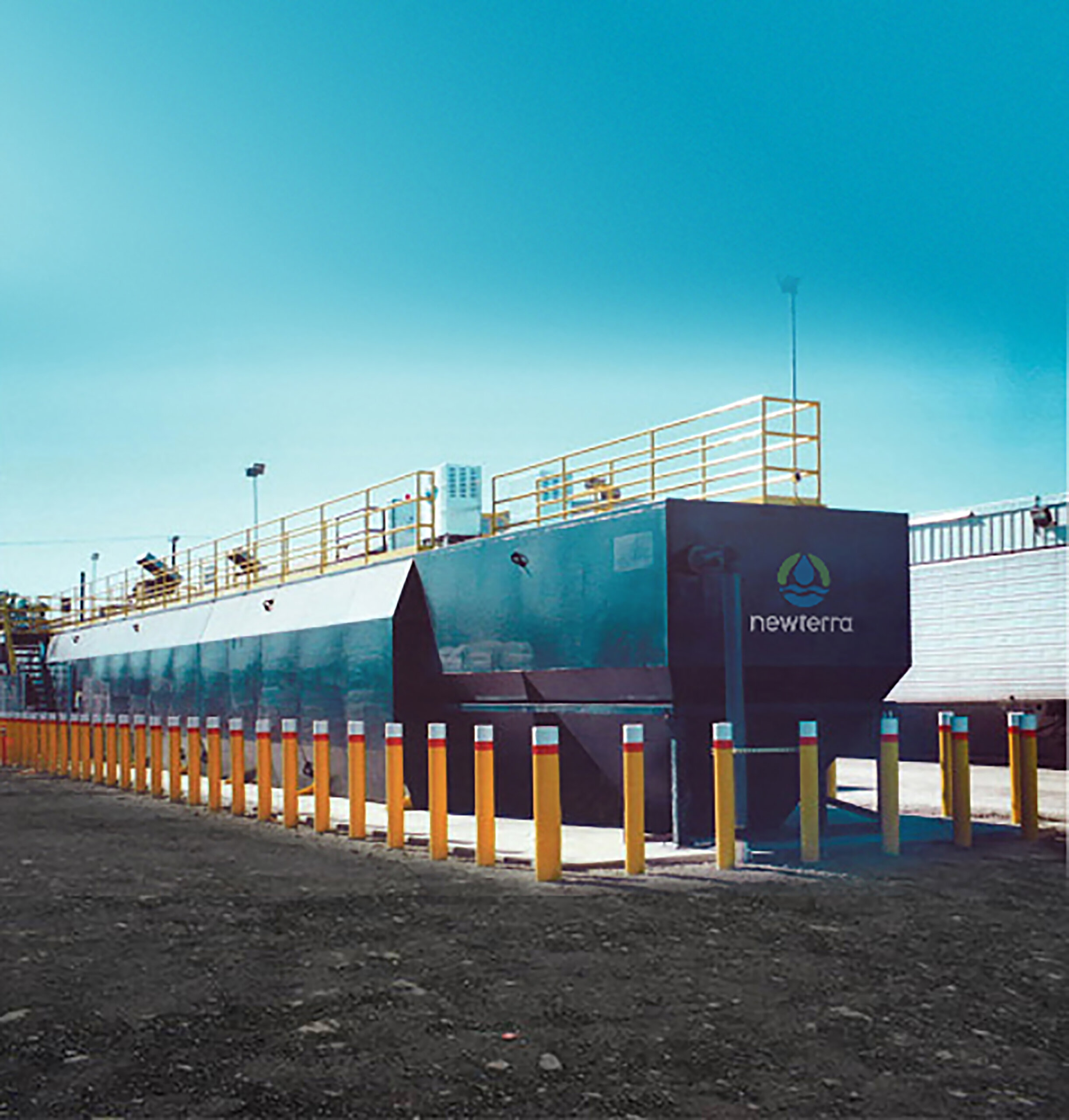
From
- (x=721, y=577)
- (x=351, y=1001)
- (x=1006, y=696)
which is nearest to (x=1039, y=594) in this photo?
(x=1006, y=696)

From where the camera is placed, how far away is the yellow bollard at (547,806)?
9602 millimetres

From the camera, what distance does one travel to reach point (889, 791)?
35.9ft

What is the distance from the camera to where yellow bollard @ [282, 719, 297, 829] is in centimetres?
1325

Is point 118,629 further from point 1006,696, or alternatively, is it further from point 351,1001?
point 351,1001

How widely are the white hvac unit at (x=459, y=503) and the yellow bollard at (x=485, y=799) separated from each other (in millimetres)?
7883

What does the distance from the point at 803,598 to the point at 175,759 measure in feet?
29.4

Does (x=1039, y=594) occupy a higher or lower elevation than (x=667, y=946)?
higher

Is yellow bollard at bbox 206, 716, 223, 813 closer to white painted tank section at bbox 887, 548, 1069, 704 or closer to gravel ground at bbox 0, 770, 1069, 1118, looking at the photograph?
gravel ground at bbox 0, 770, 1069, 1118

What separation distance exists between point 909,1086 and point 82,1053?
3356 millimetres

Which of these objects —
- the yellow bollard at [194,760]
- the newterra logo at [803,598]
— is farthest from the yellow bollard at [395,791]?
the yellow bollard at [194,760]

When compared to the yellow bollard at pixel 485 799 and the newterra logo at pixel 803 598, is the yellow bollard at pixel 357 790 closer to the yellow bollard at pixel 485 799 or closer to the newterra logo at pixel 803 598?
the yellow bollard at pixel 485 799

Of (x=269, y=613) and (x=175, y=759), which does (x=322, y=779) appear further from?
(x=269, y=613)

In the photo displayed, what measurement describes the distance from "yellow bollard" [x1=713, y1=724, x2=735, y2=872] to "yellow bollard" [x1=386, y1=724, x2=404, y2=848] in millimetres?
3020

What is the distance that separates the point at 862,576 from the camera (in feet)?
43.0
